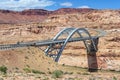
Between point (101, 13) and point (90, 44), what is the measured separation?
6187cm

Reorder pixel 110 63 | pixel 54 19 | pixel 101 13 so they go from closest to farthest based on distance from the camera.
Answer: pixel 110 63 < pixel 101 13 < pixel 54 19

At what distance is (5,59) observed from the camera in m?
47.8

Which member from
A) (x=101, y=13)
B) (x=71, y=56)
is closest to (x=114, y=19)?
(x=101, y=13)

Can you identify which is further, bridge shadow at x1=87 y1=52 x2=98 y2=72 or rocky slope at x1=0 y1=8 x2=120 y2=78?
bridge shadow at x1=87 y1=52 x2=98 y2=72

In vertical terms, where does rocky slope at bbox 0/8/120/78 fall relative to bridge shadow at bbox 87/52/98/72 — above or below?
above

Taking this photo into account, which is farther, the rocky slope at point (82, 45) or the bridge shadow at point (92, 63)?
the bridge shadow at point (92, 63)

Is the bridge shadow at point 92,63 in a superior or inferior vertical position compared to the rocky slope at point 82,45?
inferior

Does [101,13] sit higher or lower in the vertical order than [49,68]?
higher

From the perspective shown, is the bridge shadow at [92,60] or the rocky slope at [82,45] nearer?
the rocky slope at [82,45]

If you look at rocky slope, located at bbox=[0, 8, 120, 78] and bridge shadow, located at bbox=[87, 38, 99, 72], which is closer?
rocky slope, located at bbox=[0, 8, 120, 78]

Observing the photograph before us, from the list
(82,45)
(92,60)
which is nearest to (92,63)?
(92,60)

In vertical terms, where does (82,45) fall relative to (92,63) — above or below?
above

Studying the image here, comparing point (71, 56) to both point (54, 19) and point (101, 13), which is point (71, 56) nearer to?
point (101, 13)

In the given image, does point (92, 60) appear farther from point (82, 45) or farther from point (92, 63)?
point (82, 45)
